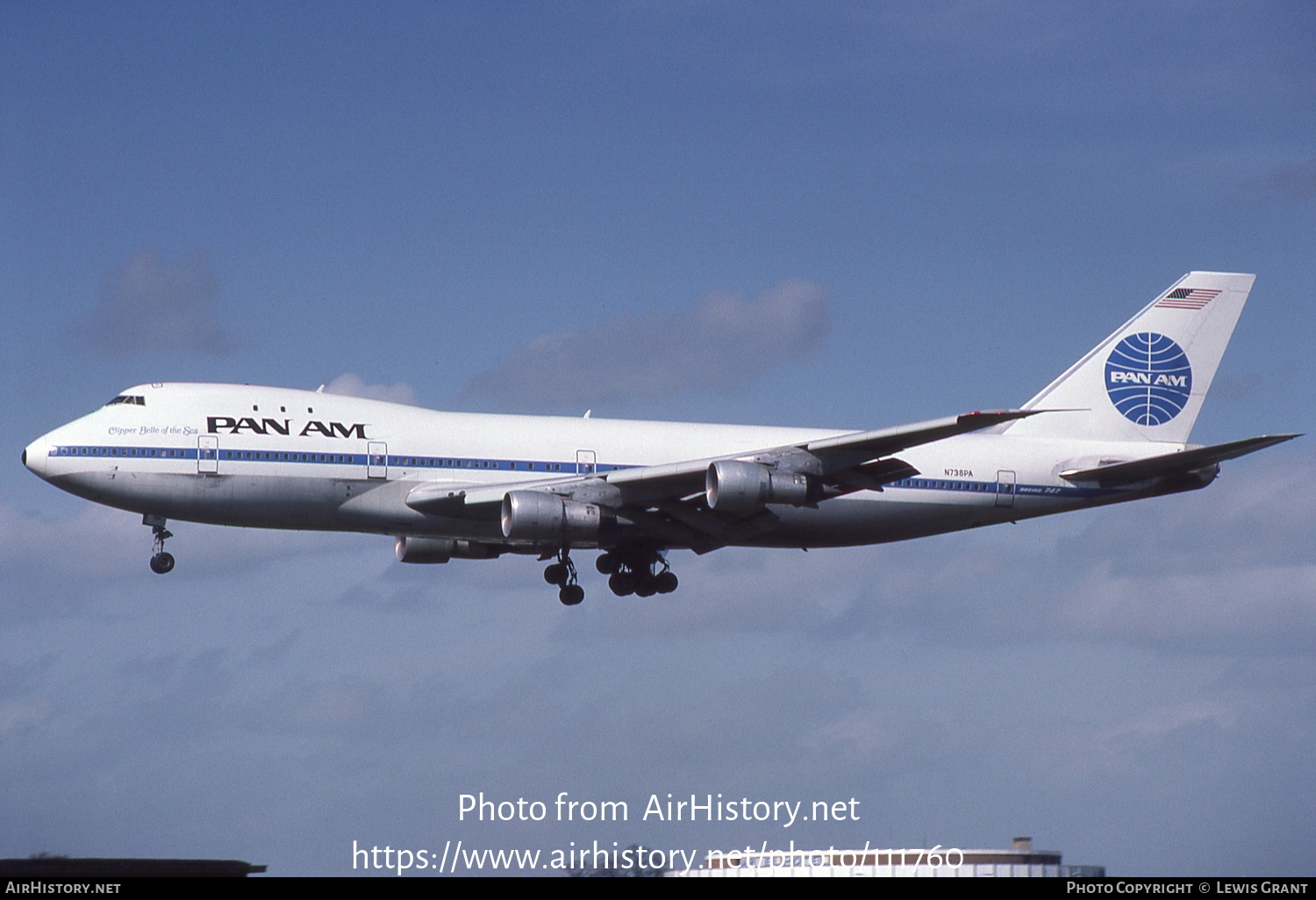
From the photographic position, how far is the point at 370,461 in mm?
46656

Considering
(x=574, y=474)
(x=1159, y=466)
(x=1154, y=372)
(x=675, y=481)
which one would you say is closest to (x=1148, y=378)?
(x=1154, y=372)

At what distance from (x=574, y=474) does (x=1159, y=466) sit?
18.3 m

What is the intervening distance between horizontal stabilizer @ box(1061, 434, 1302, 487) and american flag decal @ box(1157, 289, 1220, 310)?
26.5ft

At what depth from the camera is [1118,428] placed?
54.4m

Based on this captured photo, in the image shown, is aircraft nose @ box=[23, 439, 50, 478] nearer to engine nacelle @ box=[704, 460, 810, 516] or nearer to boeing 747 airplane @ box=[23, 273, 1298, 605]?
boeing 747 airplane @ box=[23, 273, 1298, 605]

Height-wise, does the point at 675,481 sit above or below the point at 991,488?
below

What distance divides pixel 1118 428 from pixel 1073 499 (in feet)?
12.1

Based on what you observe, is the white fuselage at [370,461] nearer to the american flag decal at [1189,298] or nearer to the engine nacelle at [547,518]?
the engine nacelle at [547,518]

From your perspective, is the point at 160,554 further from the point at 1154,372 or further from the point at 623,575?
the point at 1154,372

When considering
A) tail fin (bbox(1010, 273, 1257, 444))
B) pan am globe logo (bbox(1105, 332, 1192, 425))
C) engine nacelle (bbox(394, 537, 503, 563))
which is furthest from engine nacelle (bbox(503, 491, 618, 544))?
pan am globe logo (bbox(1105, 332, 1192, 425))

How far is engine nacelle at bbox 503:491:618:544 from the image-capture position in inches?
1764

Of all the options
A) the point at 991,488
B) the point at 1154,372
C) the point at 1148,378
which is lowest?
the point at 991,488

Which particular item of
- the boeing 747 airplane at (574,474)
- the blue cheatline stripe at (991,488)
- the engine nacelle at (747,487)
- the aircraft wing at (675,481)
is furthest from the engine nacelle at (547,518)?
the blue cheatline stripe at (991,488)
